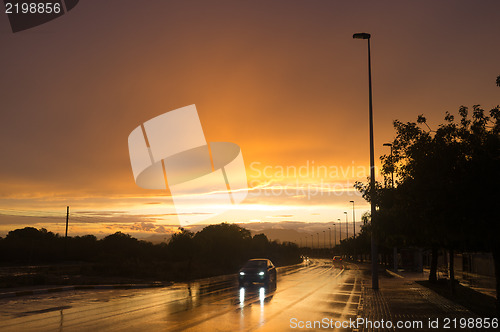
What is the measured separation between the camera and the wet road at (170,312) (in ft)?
44.2

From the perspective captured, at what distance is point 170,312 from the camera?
16734mm

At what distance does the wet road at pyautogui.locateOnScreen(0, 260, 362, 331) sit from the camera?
44.2 ft

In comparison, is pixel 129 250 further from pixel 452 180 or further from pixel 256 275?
pixel 452 180

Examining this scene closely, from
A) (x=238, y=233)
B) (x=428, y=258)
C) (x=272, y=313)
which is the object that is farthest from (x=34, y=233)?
(x=272, y=313)

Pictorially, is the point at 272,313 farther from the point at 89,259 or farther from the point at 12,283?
the point at 89,259

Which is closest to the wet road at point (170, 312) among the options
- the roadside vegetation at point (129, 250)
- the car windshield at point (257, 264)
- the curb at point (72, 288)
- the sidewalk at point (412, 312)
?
the sidewalk at point (412, 312)

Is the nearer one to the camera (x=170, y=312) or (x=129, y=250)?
(x=170, y=312)

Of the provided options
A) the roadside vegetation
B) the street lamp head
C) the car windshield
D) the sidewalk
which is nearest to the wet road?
the sidewalk

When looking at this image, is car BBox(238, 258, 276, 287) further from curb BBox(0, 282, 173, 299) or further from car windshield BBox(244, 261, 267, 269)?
curb BBox(0, 282, 173, 299)

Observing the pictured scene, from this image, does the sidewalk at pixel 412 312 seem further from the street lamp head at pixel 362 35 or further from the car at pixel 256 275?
the street lamp head at pixel 362 35

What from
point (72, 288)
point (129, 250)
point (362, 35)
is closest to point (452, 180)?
point (362, 35)

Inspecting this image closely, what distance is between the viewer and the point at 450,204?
13.7 meters

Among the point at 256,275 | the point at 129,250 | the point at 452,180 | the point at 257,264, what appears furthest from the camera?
the point at 129,250

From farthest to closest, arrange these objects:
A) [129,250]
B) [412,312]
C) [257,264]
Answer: [129,250]
[257,264]
[412,312]
